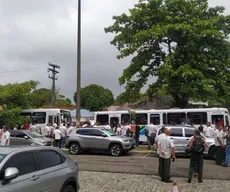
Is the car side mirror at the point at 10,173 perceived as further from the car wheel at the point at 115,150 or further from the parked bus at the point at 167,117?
the parked bus at the point at 167,117

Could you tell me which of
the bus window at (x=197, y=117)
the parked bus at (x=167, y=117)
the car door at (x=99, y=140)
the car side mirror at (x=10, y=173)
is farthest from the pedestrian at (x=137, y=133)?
the car side mirror at (x=10, y=173)

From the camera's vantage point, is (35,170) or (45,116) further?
(45,116)

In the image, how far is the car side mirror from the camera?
5.09m

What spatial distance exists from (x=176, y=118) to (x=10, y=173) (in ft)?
66.5

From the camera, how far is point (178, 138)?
58.2 ft

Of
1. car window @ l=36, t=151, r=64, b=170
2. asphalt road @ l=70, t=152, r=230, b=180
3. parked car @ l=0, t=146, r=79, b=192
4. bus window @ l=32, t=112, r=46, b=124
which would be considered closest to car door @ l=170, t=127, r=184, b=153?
asphalt road @ l=70, t=152, r=230, b=180

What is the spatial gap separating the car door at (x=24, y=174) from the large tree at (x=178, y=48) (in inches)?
849

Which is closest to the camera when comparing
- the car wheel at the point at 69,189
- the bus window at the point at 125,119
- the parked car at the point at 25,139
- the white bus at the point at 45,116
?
Answer: the car wheel at the point at 69,189

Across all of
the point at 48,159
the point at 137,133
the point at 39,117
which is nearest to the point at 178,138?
the point at 137,133

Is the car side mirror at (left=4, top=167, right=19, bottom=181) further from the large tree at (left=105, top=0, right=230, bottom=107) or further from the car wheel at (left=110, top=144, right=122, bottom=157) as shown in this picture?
the large tree at (left=105, top=0, right=230, bottom=107)

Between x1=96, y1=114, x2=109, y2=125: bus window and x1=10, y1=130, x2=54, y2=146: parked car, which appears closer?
x1=10, y1=130, x2=54, y2=146: parked car

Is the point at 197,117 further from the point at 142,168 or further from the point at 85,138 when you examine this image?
the point at 142,168

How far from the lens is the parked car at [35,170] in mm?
5277

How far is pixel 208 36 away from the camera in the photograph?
2795cm
